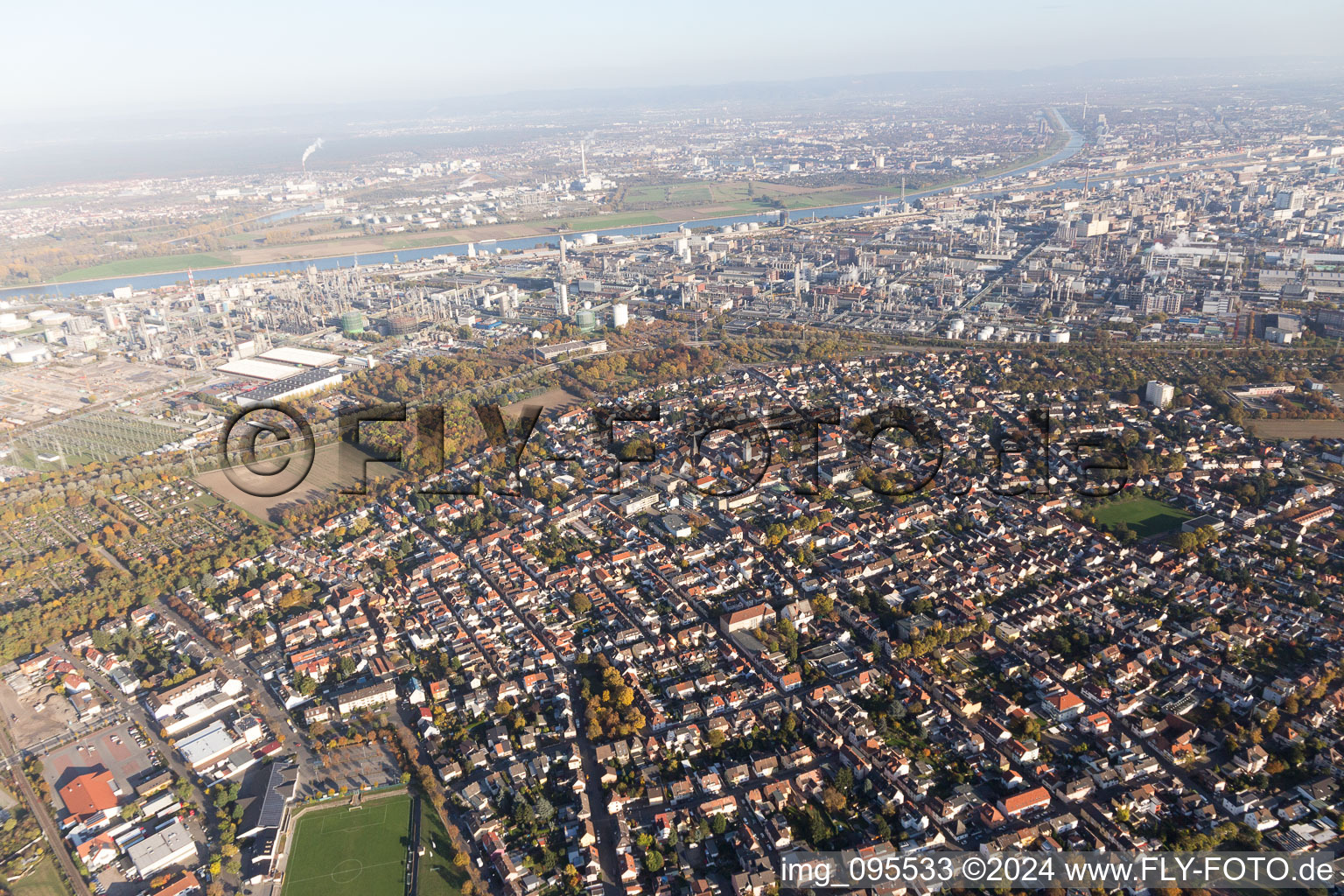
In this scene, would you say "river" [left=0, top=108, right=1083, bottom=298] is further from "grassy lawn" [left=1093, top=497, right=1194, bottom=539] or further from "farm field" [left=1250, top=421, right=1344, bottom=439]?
"grassy lawn" [left=1093, top=497, right=1194, bottom=539]

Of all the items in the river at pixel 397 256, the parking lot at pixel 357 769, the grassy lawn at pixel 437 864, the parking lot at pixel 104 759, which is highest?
the river at pixel 397 256

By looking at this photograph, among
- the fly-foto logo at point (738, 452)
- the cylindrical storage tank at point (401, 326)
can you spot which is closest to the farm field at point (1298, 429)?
the fly-foto logo at point (738, 452)

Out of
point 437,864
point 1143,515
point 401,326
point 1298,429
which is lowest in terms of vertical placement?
point 437,864

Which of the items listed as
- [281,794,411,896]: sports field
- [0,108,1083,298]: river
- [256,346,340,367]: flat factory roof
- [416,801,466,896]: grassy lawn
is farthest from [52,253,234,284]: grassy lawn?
[416,801,466,896]: grassy lawn

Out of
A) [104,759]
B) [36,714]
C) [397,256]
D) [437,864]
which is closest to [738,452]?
[437,864]

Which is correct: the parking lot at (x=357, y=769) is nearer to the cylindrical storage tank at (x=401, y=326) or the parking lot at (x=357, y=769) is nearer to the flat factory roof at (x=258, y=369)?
the flat factory roof at (x=258, y=369)

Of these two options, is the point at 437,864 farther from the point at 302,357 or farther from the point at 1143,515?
the point at 302,357

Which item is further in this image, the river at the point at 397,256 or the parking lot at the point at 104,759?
the river at the point at 397,256
